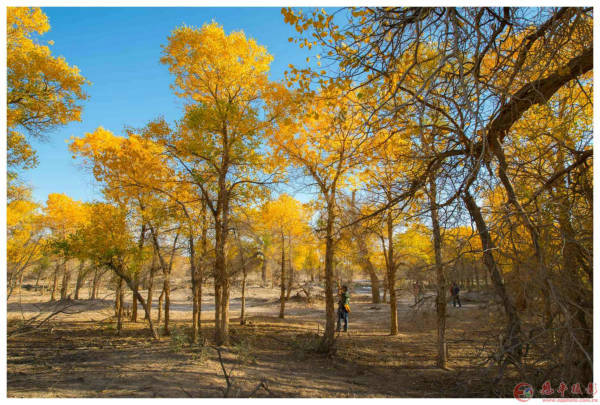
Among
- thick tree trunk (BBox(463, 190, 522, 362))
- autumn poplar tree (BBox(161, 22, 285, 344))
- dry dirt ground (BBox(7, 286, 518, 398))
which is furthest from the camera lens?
autumn poplar tree (BBox(161, 22, 285, 344))

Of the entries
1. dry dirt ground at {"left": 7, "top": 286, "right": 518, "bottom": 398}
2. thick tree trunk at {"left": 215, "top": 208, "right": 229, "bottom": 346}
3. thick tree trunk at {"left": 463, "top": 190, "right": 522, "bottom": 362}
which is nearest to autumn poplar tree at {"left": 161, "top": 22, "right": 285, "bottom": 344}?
thick tree trunk at {"left": 215, "top": 208, "right": 229, "bottom": 346}

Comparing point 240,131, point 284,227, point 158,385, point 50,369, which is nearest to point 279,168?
point 240,131

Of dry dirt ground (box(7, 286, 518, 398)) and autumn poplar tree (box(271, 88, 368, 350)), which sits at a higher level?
autumn poplar tree (box(271, 88, 368, 350))

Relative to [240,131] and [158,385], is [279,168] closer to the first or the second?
[240,131]

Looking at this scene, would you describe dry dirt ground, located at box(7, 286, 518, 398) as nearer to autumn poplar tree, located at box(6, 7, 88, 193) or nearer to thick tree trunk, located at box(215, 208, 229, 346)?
thick tree trunk, located at box(215, 208, 229, 346)

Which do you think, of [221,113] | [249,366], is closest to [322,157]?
[221,113]

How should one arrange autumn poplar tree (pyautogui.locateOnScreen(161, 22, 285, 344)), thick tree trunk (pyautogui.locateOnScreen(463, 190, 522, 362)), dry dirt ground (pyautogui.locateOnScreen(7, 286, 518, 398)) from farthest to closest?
1. autumn poplar tree (pyautogui.locateOnScreen(161, 22, 285, 344))
2. dry dirt ground (pyautogui.locateOnScreen(7, 286, 518, 398))
3. thick tree trunk (pyautogui.locateOnScreen(463, 190, 522, 362))

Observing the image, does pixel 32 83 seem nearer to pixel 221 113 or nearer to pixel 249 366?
pixel 221 113

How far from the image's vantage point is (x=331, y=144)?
8812 millimetres

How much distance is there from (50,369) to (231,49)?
27.6 ft

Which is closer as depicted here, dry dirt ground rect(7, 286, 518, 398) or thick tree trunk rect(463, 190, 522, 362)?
thick tree trunk rect(463, 190, 522, 362)

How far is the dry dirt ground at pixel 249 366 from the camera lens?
4359mm

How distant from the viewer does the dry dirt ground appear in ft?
14.3

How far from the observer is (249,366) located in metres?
6.89
